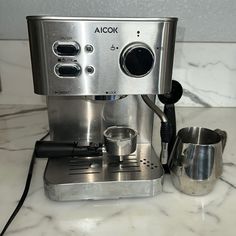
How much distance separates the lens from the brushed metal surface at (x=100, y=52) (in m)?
0.41

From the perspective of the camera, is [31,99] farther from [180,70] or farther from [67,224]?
[67,224]

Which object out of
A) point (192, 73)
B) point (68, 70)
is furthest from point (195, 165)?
point (192, 73)

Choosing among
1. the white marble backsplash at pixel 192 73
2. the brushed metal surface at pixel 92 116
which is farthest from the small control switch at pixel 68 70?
the white marble backsplash at pixel 192 73

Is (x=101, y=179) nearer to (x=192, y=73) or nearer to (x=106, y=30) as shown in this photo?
(x=106, y=30)

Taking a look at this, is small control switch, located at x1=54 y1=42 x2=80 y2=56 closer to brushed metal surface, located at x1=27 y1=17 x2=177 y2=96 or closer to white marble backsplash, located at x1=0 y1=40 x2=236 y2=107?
brushed metal surface, located at x1=27 y1=17 x2=177 y2=96

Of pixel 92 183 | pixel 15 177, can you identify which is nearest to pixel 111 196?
pixel 92 183

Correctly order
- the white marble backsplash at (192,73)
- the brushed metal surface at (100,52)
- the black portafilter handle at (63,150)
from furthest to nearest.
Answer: the white marble backsplash at (192,73), the black portafilter handle at (63,150), the brushed metal surface at (100,52)

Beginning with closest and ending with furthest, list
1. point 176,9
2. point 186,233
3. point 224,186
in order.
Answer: point 186,233 < point 224,186 < point 176,9

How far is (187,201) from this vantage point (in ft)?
1.55

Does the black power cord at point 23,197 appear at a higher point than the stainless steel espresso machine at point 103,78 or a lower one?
lower

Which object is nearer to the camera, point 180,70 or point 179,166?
point 179,166

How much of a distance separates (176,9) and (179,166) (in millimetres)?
490

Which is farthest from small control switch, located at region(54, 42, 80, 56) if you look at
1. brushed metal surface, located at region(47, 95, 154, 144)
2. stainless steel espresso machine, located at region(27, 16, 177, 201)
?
brushed metal surface, located at region(47, 95, 154, 144)

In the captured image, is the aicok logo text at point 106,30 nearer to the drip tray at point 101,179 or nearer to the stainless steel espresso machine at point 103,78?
the stainless steel espresso machine at point 103,78
